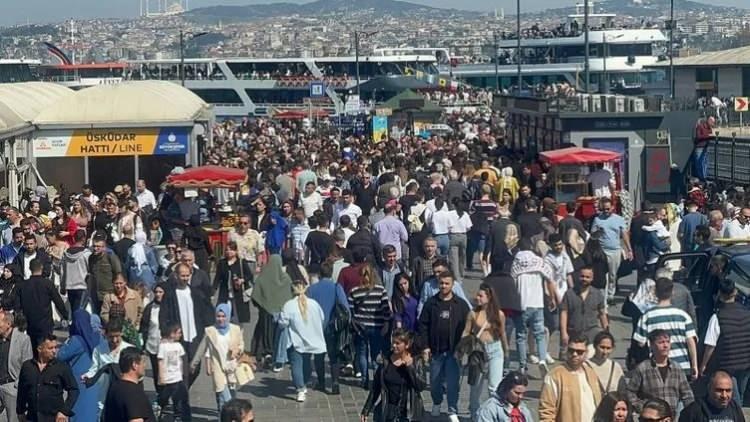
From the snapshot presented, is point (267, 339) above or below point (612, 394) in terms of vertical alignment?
below

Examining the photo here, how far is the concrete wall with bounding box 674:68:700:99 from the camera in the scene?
50.3m

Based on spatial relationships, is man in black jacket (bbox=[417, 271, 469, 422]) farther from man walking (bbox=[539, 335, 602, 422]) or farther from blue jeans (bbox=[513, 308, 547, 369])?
man walking (bbox=[539, 335, 602, 422])

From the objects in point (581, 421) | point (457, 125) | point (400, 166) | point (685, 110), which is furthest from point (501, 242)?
point (457, 125)

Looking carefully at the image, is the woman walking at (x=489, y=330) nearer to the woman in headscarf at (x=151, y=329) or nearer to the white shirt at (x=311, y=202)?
the woman in headscarf at (x=151, y=329)

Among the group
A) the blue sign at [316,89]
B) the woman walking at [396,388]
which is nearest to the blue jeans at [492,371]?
the woman walking at [396,388]

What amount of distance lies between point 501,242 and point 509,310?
3.13 m

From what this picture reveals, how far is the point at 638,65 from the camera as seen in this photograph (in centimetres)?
10350

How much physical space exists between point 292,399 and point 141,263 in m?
3.42

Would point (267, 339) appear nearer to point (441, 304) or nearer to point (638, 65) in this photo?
point (441, 304)

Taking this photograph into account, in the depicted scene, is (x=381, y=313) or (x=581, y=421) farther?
(x=381, y=313)

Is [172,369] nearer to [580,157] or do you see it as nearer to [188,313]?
[188,313]

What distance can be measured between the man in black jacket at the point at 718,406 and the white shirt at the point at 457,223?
1091cm

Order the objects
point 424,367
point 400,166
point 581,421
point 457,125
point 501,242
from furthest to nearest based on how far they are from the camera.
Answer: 1. point 457,125
2. point 400,166
3. point 501,242
4. point 424,367
5. point 581,421

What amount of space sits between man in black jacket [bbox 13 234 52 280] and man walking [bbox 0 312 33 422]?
387 centimetres
